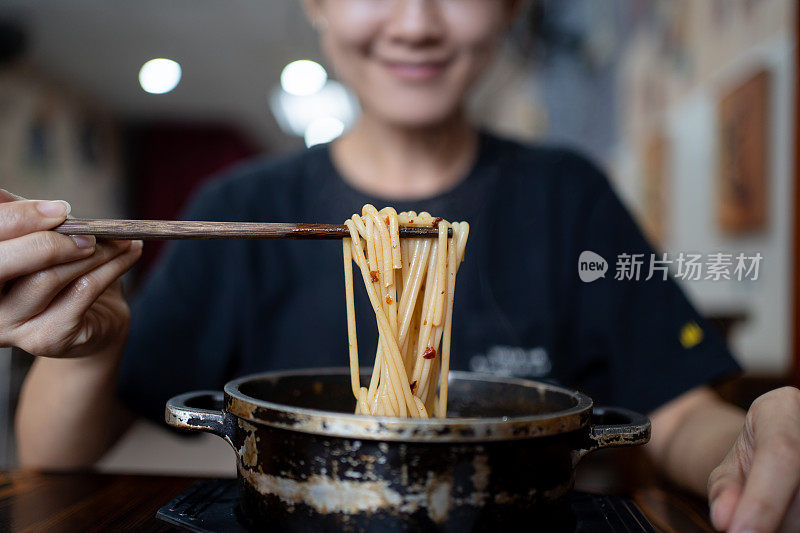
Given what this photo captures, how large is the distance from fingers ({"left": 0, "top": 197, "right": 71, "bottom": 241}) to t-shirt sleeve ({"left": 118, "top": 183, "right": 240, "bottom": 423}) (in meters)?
0.56

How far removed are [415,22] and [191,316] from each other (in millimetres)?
710

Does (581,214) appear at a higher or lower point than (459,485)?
higher

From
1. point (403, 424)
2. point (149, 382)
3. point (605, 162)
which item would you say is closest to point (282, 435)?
point (403, 424)

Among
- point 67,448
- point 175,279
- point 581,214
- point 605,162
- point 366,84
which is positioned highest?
point 605,162

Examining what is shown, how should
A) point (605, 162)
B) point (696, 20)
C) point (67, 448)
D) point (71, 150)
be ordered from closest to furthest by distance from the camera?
point (67, 448) < point (696, 20) < point (605, 162) < point (71, 150)

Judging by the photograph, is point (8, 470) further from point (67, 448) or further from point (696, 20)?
point (696, 20)

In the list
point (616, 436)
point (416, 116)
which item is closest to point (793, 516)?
point (616, 436)

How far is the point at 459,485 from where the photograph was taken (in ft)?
1.85

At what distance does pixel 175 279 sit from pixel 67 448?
357 mm

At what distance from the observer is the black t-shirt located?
117cm

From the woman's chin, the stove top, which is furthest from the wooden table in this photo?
the woman's chin

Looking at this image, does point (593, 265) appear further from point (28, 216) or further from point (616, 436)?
point (28, 216)

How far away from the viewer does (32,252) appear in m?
0.66

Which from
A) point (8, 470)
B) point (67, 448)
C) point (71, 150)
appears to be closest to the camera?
point (8, 470)
